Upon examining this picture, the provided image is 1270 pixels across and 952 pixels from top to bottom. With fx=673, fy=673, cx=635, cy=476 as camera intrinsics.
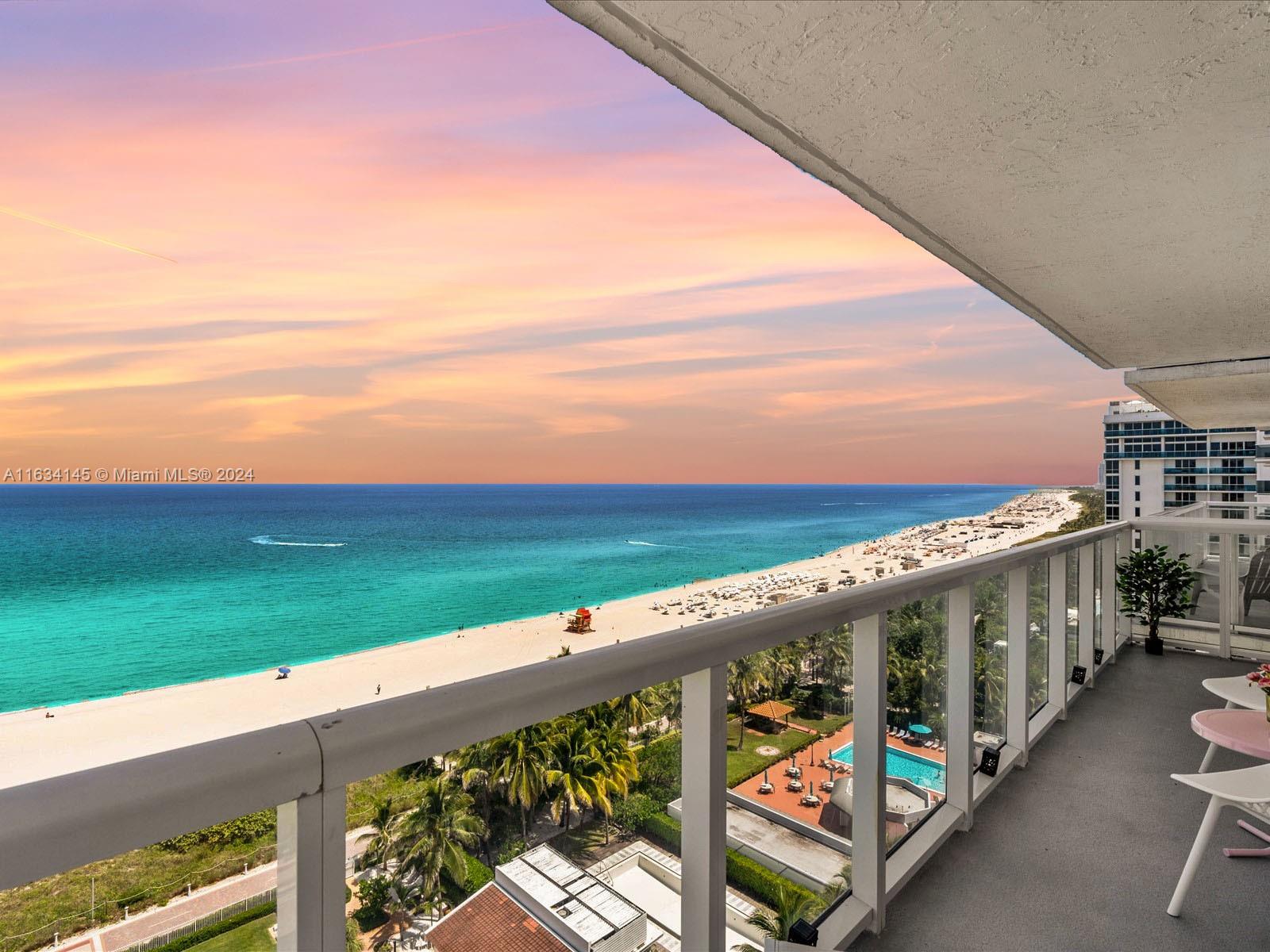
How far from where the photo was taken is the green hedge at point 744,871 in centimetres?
129

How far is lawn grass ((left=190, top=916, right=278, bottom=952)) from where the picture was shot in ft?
2.38

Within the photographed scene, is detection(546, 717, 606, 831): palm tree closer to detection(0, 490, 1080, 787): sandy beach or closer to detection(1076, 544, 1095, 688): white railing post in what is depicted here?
detection(1076, 544, 1095, 688): white railing post

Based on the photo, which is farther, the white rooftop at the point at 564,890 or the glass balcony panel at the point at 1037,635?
the glass balcony panel at the point at 1037,635

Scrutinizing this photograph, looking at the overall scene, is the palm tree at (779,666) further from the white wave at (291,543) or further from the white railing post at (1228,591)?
the white wave at (291,543)

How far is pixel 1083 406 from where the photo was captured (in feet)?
144

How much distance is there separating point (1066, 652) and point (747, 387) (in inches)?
1833

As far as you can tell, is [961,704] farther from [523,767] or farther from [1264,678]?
[523,767]

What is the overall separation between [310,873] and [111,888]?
18cm

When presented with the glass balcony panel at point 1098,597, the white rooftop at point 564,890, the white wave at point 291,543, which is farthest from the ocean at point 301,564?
the white rooftop at point 564,890

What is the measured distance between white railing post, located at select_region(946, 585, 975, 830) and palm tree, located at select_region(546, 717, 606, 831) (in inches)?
71.0

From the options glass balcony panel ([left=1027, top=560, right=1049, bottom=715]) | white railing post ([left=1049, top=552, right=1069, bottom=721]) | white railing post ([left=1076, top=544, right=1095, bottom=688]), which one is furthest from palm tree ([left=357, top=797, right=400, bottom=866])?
white railing post ([left=1076, top=544, right=1095, bottom=688])

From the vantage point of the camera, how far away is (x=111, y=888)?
0.64 metres

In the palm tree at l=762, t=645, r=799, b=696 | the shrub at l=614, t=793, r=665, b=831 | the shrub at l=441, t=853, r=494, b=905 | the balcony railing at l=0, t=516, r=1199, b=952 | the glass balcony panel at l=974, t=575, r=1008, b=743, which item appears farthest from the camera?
the glass balcony panel at l=974, t=575, r=1008, b=743

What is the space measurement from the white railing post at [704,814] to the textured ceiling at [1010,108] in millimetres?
997
